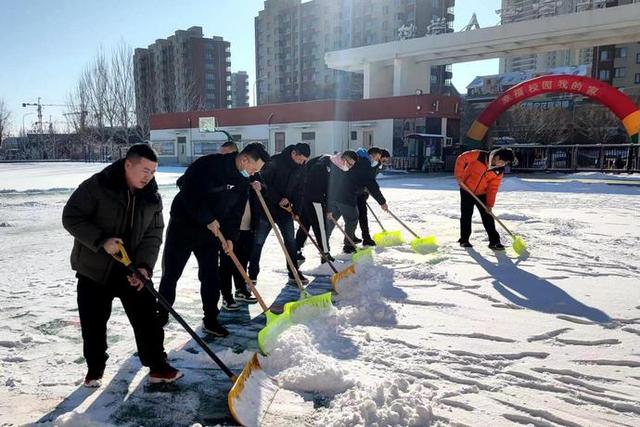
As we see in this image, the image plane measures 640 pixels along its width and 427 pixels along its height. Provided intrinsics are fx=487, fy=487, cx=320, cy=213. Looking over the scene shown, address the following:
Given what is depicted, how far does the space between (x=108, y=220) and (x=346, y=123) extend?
25.0 metres

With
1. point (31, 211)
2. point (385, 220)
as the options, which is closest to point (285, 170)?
point (385, 220)

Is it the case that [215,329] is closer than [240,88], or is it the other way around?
[215,329]

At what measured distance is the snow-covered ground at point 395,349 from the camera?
252 cm

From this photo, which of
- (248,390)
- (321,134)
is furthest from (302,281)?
(321,134)

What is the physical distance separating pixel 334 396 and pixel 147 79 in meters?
80.1

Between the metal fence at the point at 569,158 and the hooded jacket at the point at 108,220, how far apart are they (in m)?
Answer: 23.1

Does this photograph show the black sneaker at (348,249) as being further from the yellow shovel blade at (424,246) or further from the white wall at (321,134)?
the white wall at (321,134)

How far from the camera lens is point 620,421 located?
2395 millimetres

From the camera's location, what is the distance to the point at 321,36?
62.5 metres

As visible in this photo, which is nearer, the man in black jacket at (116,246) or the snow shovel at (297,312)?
the man in black jacket at (116,246)

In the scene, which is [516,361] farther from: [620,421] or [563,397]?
[620,421]

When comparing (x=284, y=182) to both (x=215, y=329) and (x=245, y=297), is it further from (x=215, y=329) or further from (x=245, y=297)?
(x=215, y=329)

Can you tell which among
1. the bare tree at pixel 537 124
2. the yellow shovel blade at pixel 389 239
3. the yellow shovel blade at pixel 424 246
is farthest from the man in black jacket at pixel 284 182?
the bare tree at pixel 537 124

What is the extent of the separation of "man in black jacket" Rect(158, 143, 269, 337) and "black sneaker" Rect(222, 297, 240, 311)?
57 centimetres
